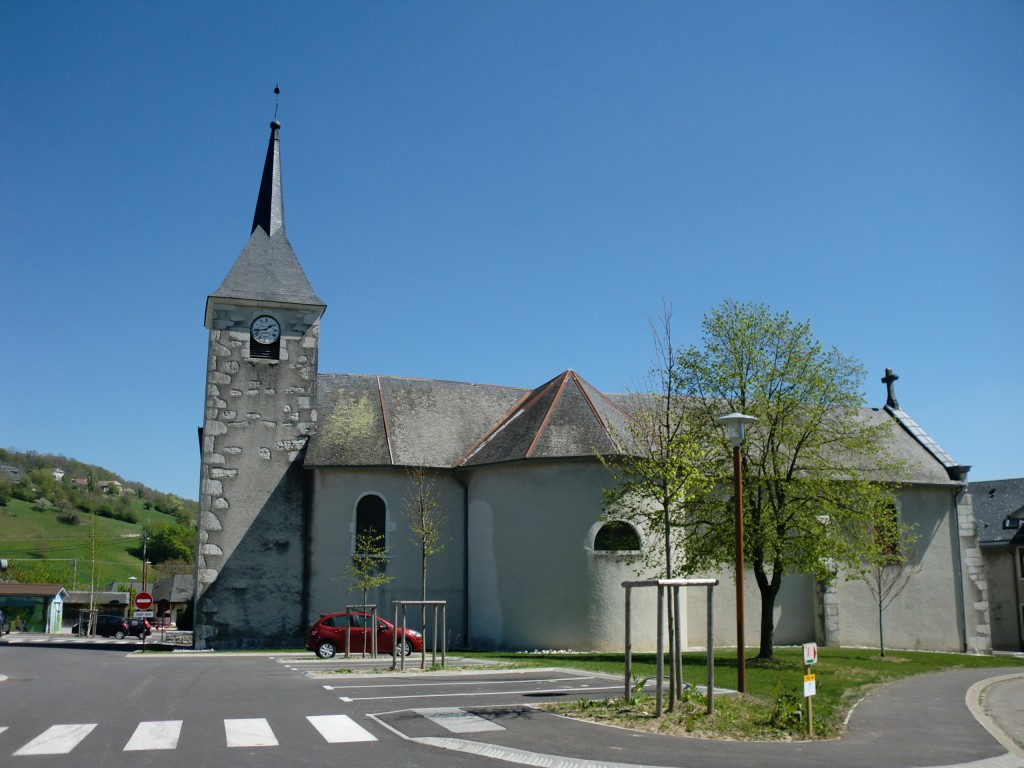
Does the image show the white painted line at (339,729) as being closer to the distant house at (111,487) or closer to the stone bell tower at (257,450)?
the stone bell tower at (257,450)

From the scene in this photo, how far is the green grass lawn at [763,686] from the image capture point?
471 inches

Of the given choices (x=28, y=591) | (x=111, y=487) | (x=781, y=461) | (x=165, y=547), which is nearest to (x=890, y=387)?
(x=781, y=461)

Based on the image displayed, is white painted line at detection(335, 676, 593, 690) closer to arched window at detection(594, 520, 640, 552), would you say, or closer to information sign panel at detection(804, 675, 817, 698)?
information sign panel at detection(804, 675, 817, 698)

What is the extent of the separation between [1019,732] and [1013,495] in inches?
1439

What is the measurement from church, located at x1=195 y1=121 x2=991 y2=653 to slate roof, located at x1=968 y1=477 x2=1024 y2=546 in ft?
38.0

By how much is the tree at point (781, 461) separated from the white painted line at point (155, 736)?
14.3 metres

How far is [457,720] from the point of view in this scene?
39.5ft

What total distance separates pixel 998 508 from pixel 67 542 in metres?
105

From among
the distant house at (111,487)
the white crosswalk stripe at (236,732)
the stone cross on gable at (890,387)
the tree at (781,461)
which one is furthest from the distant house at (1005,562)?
the distant house at (111,487)

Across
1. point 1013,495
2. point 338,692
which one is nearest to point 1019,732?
point 338,692

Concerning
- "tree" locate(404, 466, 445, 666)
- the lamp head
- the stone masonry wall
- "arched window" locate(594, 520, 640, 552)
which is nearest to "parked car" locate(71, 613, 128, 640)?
the stone masonry wall

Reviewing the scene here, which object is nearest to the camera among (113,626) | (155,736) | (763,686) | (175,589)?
(155,736)

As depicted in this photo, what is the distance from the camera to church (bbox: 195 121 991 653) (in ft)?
89.3

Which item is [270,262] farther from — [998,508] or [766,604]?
[998,508]
